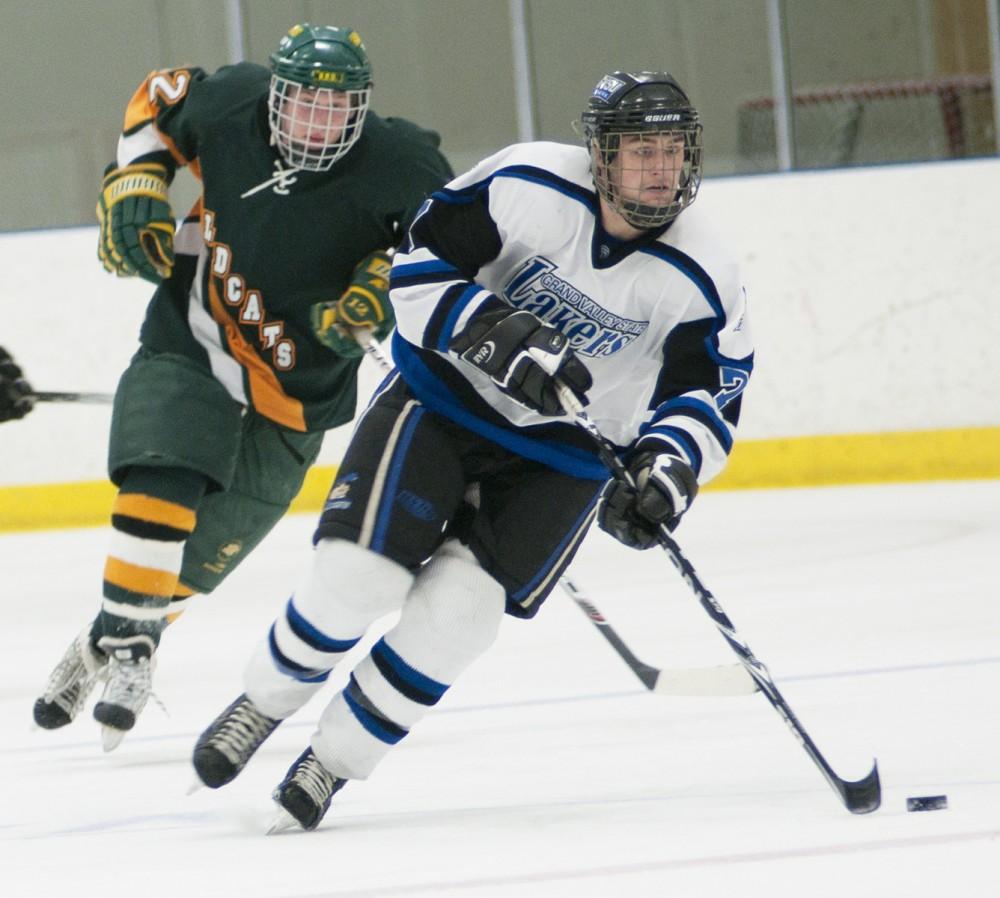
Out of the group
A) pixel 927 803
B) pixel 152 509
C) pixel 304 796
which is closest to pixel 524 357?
pixel 304 796

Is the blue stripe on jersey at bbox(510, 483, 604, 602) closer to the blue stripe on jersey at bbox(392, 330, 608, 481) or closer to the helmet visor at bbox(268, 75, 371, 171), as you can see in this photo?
the blue stripe on jersey at bbox(392, 330, 608, 481)

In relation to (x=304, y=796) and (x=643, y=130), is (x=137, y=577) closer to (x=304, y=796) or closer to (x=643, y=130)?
(x=304, y=796)

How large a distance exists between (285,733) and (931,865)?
155 centimetres

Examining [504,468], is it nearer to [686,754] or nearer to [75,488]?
[686,754]

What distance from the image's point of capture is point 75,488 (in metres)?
6.19

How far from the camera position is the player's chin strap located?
90.8 inches

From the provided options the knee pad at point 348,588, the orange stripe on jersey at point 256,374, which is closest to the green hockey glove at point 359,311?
the orange stripe on jersey at point 256,374

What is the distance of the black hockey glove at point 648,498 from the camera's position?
2.43 metres

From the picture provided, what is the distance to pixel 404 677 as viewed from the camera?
8.13ft

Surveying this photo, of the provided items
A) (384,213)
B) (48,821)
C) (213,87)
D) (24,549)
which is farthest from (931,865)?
(24,549)

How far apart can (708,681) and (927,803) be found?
1.83ft

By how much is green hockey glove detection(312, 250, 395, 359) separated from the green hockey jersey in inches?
3.1

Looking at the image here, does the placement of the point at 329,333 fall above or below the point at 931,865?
above

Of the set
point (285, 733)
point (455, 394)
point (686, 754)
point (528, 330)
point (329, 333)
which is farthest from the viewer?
point (285, 733)
